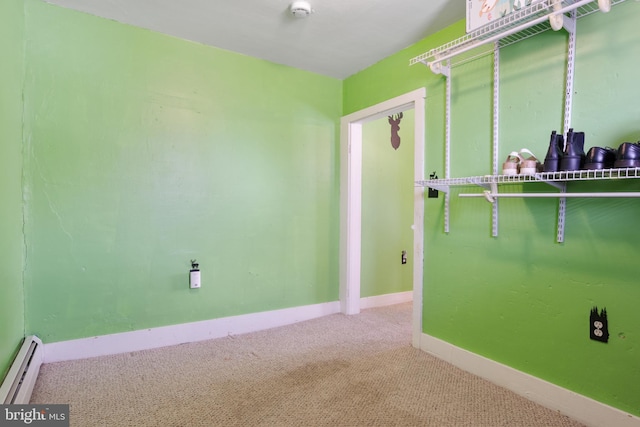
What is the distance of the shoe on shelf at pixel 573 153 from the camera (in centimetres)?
151

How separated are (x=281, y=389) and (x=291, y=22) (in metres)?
2.29

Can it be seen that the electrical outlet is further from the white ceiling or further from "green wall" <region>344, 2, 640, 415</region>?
the white ceiling

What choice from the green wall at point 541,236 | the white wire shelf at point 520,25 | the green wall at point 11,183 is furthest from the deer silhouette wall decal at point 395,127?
the green wall at point 11,183

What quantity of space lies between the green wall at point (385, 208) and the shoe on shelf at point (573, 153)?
6.87 ft

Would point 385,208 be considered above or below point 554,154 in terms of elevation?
below

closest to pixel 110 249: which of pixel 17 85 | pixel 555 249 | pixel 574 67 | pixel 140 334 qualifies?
pixel 140 334

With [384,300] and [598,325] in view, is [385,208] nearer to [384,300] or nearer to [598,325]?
[384,300]

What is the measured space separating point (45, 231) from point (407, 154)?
331 cm

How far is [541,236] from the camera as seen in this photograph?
1.82 m

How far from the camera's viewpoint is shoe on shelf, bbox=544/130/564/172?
5.12ft

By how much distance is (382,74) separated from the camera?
2.84 metres

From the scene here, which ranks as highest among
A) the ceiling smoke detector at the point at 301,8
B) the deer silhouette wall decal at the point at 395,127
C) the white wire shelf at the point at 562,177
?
the ceiling smoke detector at the point at 301,8

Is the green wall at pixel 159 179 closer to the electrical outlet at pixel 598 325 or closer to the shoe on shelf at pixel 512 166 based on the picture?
the shoe on shelf at pixel 512 166

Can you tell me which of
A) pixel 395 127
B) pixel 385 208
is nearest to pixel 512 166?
pixel 385 208
